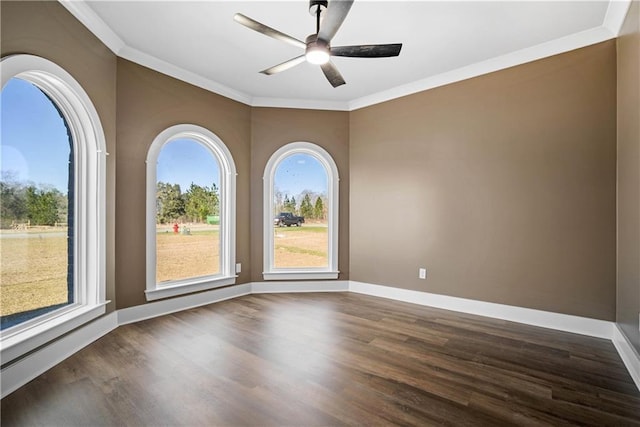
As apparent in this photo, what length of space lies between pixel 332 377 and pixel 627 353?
7.80 feet

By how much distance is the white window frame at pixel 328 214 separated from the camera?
15.0 ft

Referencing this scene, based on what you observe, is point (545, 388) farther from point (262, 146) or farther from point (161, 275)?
point (262, 146)

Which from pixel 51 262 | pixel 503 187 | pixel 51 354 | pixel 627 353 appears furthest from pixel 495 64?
pixel 51 354

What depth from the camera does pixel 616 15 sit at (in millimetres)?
2602

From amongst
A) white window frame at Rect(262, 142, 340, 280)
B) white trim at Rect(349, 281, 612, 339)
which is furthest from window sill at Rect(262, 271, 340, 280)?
white trim at Rect(349, 281, 612, 339)

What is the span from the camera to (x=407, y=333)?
301 cm

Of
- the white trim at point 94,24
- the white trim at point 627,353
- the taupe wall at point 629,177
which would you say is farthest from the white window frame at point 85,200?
the taupe wall at point 629,177

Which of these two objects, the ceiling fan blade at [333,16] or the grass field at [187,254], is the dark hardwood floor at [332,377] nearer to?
the grass field at [187,254]

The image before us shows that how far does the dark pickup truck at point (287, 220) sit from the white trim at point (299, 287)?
913 mm

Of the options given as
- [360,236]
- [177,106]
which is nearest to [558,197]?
[360,236]

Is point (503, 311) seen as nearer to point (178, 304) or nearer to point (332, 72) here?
point (332, 72)

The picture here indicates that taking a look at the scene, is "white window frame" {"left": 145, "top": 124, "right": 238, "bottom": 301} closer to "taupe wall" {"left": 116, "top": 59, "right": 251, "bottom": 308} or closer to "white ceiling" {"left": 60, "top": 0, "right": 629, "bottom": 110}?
"taupe wall" {"left": 116, "top": 59, "right": 251, "bottom": 308}

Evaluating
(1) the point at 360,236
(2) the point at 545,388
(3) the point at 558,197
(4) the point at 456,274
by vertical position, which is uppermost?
(3) the point at 558,197

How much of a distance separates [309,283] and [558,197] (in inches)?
128
